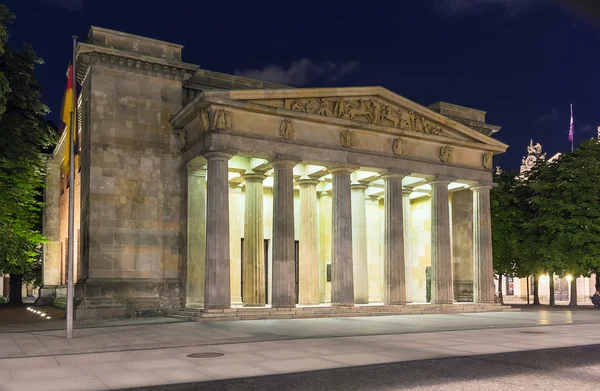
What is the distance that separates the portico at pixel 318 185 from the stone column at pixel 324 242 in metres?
0.09

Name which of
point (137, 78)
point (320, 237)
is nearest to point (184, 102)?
point (137, 78)

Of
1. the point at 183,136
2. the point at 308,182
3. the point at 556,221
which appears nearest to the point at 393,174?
the point at 308,182

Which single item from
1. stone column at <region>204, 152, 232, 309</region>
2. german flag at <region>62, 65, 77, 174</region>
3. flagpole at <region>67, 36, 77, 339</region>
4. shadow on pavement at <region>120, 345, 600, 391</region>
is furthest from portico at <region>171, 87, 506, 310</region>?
shadow on pavement at <region>120, 345, 600, 391</region>

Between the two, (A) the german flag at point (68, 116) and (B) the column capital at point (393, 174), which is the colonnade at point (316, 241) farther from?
(A) the german flag at point (68, 116)

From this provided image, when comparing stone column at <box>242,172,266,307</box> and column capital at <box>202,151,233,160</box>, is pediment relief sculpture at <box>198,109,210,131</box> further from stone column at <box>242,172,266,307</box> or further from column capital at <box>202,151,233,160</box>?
stone column at <box>242,172,266,307</box>

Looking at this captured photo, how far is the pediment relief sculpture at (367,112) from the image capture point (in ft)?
127

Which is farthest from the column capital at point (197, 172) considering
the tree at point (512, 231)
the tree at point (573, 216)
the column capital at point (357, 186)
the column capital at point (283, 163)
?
the tree at point (573, 216)

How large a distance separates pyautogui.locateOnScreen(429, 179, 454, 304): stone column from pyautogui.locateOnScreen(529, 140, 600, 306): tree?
1400cm

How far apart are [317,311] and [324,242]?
45.3ft

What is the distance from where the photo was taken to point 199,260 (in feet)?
127

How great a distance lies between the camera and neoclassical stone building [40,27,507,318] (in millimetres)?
35938

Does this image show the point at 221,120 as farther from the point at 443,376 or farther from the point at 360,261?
the point at 443,376

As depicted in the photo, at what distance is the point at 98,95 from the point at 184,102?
5.80 meters

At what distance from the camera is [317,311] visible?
36.2m
